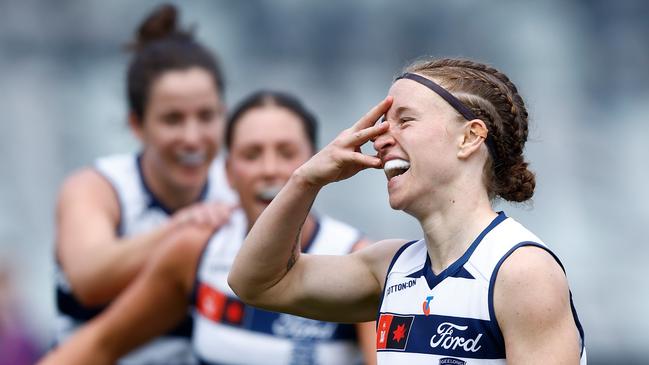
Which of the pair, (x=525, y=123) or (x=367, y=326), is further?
(x=367, y=326)

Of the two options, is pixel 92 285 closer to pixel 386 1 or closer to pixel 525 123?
pixel 525 123

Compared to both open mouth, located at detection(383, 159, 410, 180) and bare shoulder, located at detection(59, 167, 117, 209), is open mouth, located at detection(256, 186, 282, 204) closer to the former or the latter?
bare shoulder, located at detection(59, 167, 117, 209)

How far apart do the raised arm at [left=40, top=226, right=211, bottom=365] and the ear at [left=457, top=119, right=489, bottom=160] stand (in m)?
1.86

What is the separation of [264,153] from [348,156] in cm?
158

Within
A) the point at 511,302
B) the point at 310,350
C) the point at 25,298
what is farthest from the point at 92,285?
the point at 25,298

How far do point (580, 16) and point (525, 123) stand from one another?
7277mm

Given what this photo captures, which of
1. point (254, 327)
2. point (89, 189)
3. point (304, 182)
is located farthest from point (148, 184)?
point (304, 182)

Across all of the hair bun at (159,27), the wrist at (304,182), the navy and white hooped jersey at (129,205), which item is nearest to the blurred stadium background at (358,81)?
the hair bun at (159,27)

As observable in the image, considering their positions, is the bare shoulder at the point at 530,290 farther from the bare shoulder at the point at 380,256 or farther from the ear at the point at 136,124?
the ear at the point at 136,124

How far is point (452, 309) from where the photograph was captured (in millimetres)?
2607

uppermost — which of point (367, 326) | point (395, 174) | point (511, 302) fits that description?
point (395, 174)

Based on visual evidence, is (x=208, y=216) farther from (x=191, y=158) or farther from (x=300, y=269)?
(x=300, y=269)

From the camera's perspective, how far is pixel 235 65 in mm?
9789

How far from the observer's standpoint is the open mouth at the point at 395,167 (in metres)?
2.72
